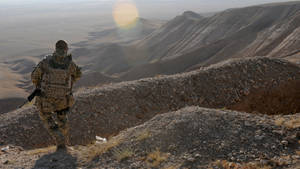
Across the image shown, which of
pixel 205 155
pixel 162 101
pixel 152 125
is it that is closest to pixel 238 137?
pixel 205 155

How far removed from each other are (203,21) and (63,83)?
48.0 meters

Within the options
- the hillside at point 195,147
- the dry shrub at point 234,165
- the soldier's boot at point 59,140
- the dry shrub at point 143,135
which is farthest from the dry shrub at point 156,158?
the soldier's boot at point 59,140

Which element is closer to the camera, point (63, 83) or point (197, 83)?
point (63, 83)

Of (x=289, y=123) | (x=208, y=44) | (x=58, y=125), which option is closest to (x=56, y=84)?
(x=58, y=125)

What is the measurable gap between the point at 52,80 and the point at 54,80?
0.12 ft

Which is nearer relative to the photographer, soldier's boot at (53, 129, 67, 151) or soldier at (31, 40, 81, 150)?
soldier at (31, 40, 81, 150)

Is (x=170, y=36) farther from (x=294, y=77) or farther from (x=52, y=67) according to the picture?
(x=52, y=67)

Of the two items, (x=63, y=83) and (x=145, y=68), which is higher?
(x=63, y=83)

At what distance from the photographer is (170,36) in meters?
52.2

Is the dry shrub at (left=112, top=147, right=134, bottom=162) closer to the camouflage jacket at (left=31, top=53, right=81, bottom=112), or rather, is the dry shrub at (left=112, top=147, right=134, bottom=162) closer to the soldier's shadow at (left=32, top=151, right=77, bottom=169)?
the soldier's shadow at (left=32, top=151, right=77, bottom=169)

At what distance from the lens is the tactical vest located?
5148mm

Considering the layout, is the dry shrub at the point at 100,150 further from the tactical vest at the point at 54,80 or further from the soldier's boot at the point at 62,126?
the tactical vest at the point at 54,80

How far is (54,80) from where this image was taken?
204 inches

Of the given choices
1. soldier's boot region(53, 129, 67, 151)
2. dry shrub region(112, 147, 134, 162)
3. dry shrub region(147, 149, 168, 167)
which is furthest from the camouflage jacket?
dry shrub region(147, 149, 168, 167)
